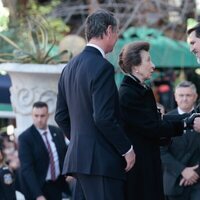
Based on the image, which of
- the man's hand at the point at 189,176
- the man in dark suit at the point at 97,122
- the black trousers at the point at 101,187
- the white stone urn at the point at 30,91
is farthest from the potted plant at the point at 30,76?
the black trousers at the point at 101,187

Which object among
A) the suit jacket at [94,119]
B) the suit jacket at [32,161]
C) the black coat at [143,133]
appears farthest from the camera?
the suit jacket at [32,161]

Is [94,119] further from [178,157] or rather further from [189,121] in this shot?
[178,157]

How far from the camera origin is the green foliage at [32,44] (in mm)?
12070

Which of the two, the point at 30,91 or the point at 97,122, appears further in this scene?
the point at 30,91

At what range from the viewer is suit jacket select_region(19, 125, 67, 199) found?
9.95 meters

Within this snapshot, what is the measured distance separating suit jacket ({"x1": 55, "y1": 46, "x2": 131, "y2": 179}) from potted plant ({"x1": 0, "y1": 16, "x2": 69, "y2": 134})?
4.59 m

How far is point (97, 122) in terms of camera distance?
668 cm

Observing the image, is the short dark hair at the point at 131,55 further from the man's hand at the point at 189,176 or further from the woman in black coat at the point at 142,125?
the man's hand at the point at 189,176

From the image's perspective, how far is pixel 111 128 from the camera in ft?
21.9

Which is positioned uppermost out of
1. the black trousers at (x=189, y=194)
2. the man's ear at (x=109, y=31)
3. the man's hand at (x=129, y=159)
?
the man's ear at (x=109, y=31)

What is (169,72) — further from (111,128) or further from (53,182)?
(111,128)

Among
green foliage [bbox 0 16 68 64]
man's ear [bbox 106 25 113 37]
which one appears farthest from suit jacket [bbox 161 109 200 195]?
green foliage [bbox 0 16 68 64]

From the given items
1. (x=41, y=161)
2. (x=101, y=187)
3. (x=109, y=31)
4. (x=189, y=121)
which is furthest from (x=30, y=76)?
(x=101, y=187)

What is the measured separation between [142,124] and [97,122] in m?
0.70
